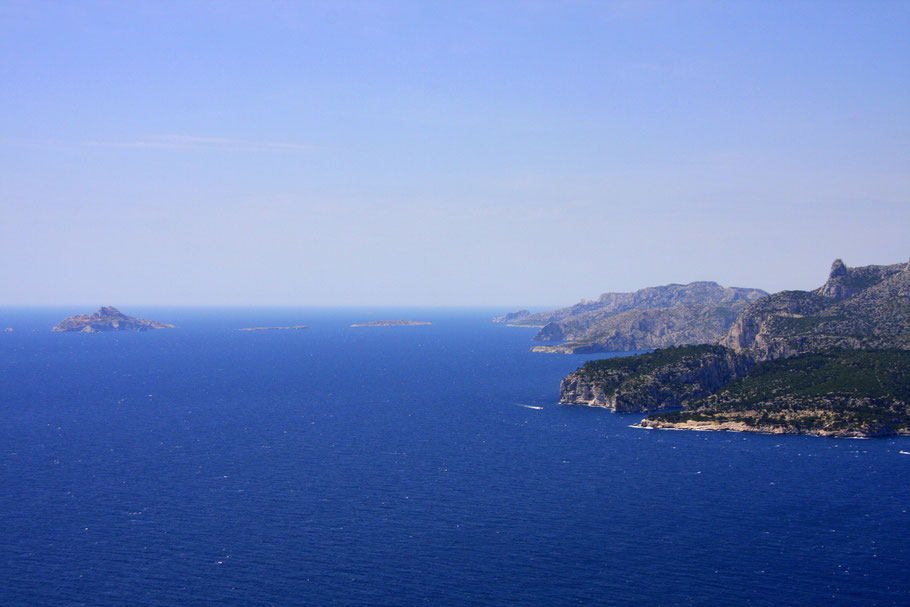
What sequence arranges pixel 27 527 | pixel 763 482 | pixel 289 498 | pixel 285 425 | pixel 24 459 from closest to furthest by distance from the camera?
pixel 27 527, pixel 289 498, pixel 763 482, pixel 24 459, pixel 285 425

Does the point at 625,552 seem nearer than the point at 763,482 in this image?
Yes

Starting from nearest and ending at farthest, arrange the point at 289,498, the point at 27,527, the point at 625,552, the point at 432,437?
the point at 625,552 < the point at 27,527 < the point at 289,498 < the point at 432,437

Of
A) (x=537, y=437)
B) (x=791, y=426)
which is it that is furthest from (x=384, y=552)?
(x=791, y=426)

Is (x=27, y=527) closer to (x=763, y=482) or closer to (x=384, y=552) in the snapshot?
(x=384, y=552)

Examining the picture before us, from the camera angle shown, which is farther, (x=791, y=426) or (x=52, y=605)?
(x=791, y=426)

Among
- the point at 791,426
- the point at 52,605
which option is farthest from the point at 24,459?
the point at 791,426

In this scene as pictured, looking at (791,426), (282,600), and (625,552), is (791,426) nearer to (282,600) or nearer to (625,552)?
(625,552)

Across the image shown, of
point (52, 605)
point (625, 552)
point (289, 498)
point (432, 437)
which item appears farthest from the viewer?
point (432, 437)

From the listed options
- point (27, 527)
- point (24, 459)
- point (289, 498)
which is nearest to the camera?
point (27, 527)
